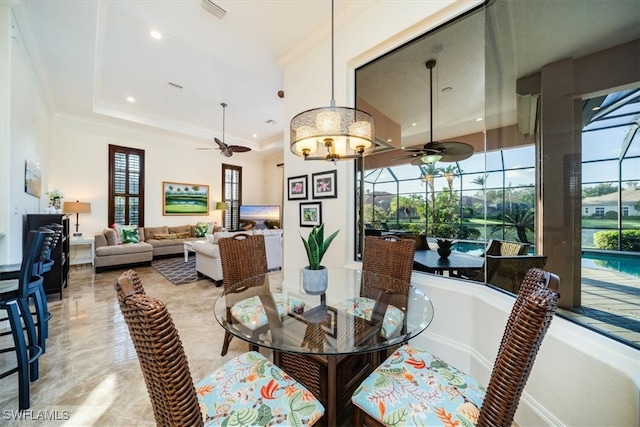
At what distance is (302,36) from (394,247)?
2.63 m

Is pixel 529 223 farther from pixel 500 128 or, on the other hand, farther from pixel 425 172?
pixel 425 172

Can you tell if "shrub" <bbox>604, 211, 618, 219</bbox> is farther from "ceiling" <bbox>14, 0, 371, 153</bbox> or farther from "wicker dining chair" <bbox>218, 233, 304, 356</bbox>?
"ceiling" <bbox>14, 0, 371, 153</bbox>

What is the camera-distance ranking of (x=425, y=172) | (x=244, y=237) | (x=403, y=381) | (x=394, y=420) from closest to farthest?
(x=394, y=420), (x=403, y=381), (x=244, y=237), (x=425, y=172)

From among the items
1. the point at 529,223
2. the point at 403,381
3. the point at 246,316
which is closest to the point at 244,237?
the point at 246,316

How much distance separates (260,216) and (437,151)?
680 centimetres

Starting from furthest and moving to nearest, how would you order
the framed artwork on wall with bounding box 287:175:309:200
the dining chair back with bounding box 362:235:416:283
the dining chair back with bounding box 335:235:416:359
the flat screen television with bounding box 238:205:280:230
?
1. the flat screen television with bounding box 238:205:280:230
2. the framed artwork on wall with bounding box 287:175:309:200
3. the dining chair back with bounding box 362:235:416:283
4. the dining chair back with bounding box 335:235:416:359

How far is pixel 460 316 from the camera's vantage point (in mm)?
1848

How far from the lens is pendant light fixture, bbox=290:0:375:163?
4.73ft

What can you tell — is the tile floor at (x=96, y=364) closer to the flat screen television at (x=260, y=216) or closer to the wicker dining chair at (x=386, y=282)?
the wicker dining chair at (x=386, y=282)

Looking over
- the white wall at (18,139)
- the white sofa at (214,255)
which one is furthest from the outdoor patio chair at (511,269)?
the white wall at (18,139)

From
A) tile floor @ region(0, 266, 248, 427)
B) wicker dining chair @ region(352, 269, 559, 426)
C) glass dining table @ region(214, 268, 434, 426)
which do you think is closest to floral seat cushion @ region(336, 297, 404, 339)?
glass dining table @ region(214, 268, 434, 426)

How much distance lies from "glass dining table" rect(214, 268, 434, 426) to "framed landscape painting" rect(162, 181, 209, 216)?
6.06 m

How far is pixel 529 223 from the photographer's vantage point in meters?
1.81

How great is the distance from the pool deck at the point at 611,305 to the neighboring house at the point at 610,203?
13.7 inches
